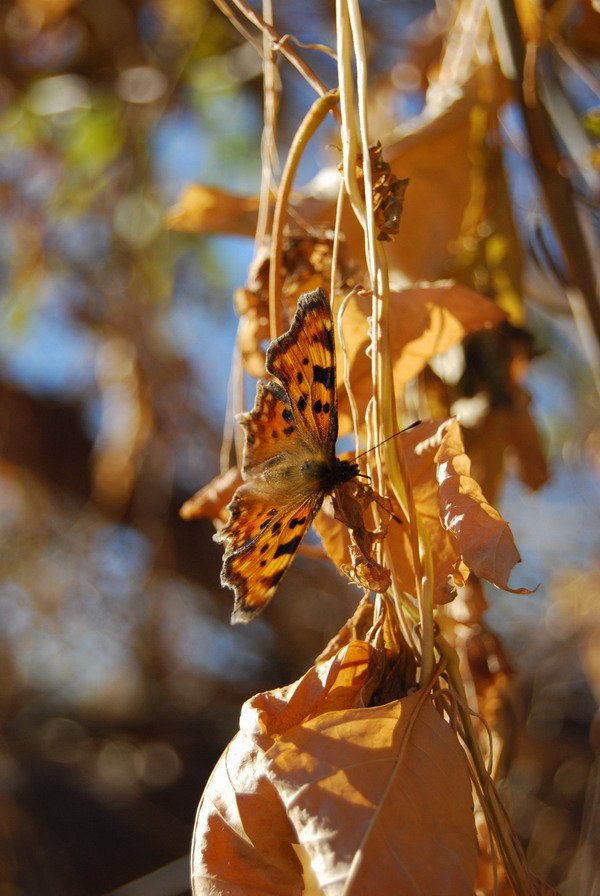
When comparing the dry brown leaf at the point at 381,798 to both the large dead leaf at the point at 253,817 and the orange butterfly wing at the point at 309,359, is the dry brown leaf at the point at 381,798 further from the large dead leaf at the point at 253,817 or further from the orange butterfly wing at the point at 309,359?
the orange butterfly wing at the point at 309,359

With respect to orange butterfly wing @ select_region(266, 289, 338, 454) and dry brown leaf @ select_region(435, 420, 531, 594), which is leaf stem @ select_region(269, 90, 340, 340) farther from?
dry brown leaf @ select_region(435, 420, 531, 594)

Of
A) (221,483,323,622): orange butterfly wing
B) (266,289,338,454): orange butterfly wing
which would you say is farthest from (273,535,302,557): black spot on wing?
(266,289,338,454): orange butterfly wing

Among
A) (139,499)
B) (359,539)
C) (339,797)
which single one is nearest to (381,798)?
(339,797)

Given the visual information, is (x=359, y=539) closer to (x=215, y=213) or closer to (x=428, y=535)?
(x=428, y=535)

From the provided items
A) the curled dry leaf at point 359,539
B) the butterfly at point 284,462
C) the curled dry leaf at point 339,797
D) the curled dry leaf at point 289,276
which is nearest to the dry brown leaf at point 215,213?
the curled dry leaf at point 289,276

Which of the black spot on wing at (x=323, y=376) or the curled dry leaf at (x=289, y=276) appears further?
the curled dry leaf at (x=289, y=276)

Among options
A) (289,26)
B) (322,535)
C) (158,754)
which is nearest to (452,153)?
(322,535)
